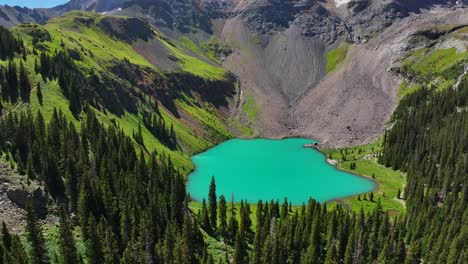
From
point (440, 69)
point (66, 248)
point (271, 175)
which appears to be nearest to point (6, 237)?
point (66, 248)

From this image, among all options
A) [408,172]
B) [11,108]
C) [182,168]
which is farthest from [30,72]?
Answer: [408,172]

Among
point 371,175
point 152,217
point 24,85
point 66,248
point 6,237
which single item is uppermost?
point 24,85

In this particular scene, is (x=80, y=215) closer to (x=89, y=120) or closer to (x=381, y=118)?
(x=89, y=120)

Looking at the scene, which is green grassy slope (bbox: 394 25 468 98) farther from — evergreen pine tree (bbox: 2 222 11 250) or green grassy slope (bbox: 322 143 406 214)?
evergreen pine tree (bbox: 2 222 11 250)

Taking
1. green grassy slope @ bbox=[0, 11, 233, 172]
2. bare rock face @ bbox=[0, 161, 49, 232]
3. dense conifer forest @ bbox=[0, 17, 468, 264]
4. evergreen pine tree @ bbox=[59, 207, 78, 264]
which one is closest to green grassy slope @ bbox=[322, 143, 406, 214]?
dense conifer forest @ bbox=[0, 17, 468, 264]

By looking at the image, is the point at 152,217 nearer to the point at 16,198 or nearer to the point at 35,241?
the point at 35,241
